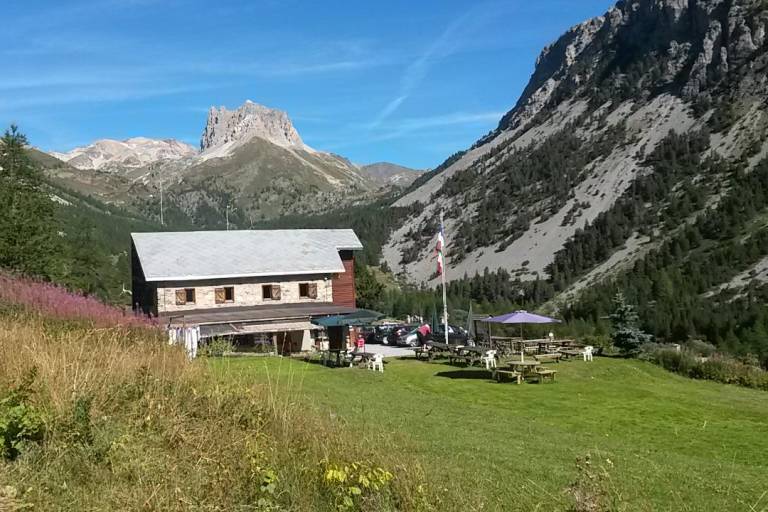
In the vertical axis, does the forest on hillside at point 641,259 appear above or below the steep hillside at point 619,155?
below

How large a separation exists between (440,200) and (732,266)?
75811 millimetres

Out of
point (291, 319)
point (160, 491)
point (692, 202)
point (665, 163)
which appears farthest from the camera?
point (665, 163)

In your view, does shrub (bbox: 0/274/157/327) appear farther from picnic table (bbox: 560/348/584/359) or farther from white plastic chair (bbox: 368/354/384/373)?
picnic table (bbox: 560/348/584/359)

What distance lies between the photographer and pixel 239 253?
127ft

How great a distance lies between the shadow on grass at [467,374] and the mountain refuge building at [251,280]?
1005cm

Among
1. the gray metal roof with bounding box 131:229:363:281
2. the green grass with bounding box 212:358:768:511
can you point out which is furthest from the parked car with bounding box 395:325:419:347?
the green grass with bounding box 212:358:768:511

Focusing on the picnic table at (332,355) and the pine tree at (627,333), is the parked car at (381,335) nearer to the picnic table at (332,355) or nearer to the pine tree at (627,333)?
the pine tree at (627,333)

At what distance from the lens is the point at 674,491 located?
23.6 ft

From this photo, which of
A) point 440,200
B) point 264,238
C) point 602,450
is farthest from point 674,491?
point 440,200

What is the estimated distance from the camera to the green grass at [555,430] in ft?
22.4

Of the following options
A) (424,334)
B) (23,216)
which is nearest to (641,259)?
(424,334)

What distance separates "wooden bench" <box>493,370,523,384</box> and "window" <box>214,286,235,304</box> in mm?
19414

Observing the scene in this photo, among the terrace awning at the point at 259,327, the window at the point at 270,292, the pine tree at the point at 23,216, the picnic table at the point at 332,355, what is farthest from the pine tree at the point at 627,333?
the pine tree at the point at 23,216

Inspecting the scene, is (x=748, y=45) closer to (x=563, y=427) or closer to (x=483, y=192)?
(x=483, y=192)
